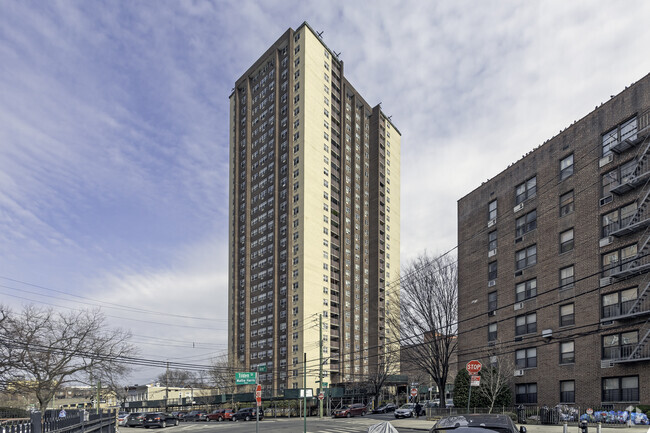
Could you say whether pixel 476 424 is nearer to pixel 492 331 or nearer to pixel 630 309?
pixel 630 309

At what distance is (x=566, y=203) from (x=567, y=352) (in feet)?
34.8

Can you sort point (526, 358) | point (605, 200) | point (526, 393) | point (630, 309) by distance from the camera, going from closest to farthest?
point (630, 309)
point (605, 200)
point (526, 393)
point (526, 358)

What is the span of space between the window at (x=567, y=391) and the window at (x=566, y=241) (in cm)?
914

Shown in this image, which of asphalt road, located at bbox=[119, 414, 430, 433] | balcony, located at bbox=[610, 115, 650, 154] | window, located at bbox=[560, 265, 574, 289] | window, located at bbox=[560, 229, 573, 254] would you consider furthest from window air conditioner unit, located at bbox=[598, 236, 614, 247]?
asphalt road, located at bbox=[119, 414, 430, 433]

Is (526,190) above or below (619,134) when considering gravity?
below

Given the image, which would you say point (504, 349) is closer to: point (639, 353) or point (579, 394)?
point (579, 394)

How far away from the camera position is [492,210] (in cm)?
4572

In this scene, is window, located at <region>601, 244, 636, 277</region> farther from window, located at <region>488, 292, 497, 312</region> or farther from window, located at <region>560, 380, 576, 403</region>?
window, located at <region>488, 292, 497, 312</region>

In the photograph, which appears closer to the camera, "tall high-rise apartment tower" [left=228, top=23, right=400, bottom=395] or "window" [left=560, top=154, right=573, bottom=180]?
"window" [left=560, top=154, right=573, bottom=180]

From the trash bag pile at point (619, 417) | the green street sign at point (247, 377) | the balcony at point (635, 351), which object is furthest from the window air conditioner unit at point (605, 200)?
the green street sign at point (247, 377)

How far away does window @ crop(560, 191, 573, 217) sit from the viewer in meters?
36.5

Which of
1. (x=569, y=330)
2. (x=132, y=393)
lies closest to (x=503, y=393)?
(x=569, y=330)

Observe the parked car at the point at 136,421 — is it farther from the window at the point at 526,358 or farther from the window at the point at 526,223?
the window at the point at 526,223

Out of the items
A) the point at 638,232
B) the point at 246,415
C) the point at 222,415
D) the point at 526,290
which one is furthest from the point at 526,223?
the point at 222,415
